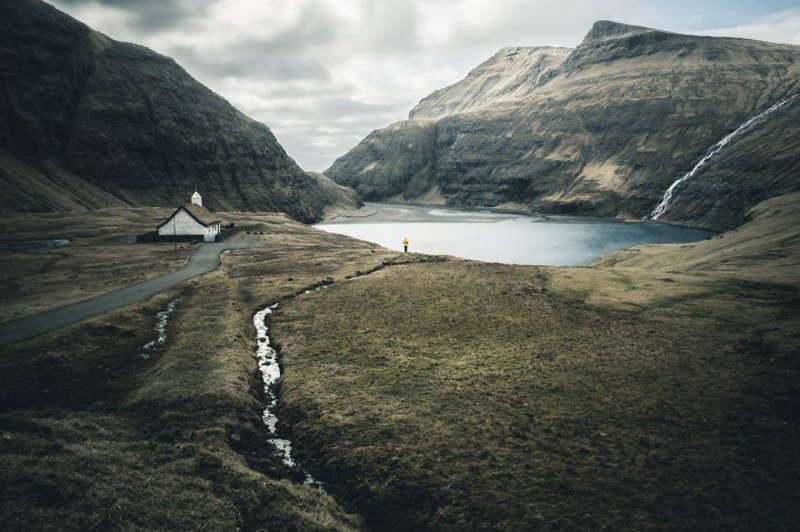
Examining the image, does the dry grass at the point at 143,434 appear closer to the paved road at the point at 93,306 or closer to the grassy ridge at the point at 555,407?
the paved road at the point at 93,306

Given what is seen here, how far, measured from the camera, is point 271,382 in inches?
1112

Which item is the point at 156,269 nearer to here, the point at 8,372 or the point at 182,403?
the point at 8,372

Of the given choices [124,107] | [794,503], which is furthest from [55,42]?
Result: [794,503]

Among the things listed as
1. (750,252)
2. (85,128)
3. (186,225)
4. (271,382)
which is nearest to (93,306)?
(271,382)

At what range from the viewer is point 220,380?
25812 millimetres

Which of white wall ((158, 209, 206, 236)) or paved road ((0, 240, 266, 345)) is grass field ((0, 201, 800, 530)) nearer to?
paved road ((0, 240, 266, 345))

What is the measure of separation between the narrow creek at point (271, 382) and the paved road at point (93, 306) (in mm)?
11736

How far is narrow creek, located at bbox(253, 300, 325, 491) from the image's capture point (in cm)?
2020

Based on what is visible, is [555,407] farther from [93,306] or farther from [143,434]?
[93,306]

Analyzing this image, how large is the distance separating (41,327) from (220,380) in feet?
52.2

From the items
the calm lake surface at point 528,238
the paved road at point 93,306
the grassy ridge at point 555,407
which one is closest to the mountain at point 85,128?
the calm lake surface at point 528,238

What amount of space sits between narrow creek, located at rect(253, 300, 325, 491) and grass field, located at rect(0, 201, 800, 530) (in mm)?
563

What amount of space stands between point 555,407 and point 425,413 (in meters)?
6.72

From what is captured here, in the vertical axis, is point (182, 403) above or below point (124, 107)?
below
